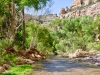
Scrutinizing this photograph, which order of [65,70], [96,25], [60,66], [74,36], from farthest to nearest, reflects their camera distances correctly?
[96,25] → [74,36] → [60,66] → [65,70]

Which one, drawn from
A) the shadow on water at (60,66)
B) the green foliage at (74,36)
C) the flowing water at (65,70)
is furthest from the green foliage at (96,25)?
the flowing water at (65,70)

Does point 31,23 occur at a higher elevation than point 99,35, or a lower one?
higher

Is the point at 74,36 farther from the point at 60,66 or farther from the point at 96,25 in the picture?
the point at 60,66

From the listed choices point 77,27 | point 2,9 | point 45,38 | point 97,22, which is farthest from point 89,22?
point 2,9

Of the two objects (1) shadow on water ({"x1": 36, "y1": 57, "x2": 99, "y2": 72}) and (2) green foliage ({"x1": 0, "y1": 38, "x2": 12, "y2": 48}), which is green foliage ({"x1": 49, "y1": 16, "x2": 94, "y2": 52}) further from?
(2) green foliage ({"x1": 0, "y1": 38, "x2": 12, "y2": 48})

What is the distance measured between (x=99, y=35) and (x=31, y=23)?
3763cm

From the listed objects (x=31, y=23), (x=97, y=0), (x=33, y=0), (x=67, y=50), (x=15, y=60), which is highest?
(x=97, y=0)

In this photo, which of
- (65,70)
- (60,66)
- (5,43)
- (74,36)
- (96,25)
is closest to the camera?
(65,70)

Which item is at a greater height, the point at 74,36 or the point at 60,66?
the point at 74,36

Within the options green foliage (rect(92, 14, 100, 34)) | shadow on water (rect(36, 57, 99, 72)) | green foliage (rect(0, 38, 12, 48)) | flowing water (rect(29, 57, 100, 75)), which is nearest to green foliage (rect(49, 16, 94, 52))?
green foliage (rect(92, 14, 100, 34))

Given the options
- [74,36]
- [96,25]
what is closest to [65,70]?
[74,36]

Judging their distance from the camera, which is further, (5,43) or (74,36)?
(74,36)

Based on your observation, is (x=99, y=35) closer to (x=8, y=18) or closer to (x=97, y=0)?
(x=8, y=18)

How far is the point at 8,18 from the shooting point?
124 ft
